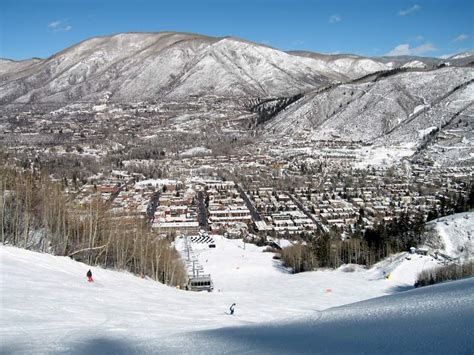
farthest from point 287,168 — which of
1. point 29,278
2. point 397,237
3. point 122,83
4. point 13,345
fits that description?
point 122,83

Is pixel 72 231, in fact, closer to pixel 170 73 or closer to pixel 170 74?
pixel 170 74

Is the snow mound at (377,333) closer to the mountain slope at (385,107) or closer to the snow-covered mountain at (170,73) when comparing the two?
the mountain slope at (385,107)

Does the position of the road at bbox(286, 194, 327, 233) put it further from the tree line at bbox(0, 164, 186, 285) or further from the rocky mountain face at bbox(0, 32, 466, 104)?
the rocky mountain face at bbox(0, 32, 466, 104)

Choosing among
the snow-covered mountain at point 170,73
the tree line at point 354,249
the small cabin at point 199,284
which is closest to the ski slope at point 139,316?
the small cabin at point 199,284

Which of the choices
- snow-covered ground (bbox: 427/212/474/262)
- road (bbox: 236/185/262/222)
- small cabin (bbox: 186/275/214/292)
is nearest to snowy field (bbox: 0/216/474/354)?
small cabin (bbox: 186/275/214/292)

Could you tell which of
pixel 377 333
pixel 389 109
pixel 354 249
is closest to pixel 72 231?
pixel 377 333

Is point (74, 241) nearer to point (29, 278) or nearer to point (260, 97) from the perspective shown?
point (29, 278)
